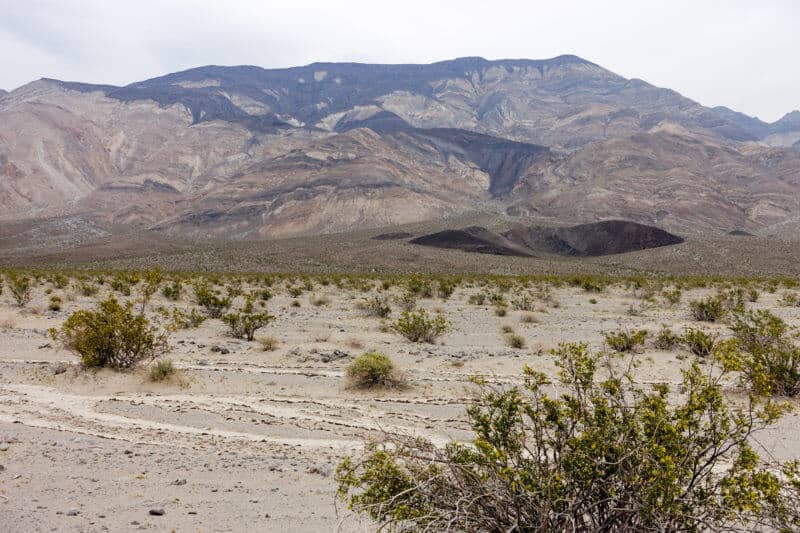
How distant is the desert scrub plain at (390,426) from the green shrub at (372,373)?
55 mm

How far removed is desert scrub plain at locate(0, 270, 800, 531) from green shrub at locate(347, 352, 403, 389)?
55mm

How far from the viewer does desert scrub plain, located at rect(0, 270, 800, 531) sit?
3.54m

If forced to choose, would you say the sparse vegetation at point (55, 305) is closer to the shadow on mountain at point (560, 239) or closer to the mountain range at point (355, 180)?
the shadow on mountain at point (560, 239)

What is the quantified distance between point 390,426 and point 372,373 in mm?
2305

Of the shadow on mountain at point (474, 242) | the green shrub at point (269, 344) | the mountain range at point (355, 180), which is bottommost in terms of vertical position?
the shadow on mountain at point (474, 242)

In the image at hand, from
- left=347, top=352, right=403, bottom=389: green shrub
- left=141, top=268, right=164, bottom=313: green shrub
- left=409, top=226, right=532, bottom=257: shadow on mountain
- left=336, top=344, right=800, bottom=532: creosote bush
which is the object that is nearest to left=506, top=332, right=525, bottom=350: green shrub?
left=347, top=352, right=403, bottom=389: green shrub

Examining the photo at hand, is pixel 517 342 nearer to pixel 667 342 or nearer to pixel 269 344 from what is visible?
pixel 667 342

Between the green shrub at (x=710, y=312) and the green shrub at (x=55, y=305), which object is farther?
the green shrub at (x=55, y=305)

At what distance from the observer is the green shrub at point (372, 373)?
10.1 metres

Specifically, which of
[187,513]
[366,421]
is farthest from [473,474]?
[366,421]

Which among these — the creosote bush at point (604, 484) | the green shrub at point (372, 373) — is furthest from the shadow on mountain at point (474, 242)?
the creosote bush at point (604, 484)

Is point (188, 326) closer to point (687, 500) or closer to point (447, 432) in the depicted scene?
point (447, 432)

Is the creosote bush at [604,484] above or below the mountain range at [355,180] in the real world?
below

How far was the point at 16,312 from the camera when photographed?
1933 centimetres
